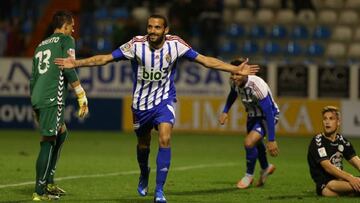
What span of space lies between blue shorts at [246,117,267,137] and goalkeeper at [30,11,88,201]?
9.79 feet

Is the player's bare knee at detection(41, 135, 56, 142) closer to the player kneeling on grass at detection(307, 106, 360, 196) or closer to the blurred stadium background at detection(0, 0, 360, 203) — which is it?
the player kneeling on grass at detection(307, 106, 360, 196)

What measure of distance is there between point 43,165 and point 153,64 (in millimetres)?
1656

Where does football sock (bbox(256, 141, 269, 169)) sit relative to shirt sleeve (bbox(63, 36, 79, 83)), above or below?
below

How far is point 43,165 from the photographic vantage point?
10578 mm

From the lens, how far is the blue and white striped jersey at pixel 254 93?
12616mm

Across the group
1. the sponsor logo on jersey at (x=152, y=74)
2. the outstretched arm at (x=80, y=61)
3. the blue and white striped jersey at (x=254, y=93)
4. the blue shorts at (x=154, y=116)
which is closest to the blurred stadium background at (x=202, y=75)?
the blue and white striped jersey at (x=254, y=93)

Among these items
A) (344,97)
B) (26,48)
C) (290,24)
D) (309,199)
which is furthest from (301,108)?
(309,199)

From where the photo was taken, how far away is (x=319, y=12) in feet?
88.5

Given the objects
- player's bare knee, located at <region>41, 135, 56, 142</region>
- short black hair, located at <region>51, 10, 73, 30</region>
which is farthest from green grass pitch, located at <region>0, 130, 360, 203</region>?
short black hair, located at <region>51, 10, 73, 30</region>

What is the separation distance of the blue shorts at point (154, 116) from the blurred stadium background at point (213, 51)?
12705mm

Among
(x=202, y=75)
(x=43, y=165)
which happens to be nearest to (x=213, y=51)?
(x=202, y=75)

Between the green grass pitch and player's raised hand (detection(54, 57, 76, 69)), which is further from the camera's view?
the green grass pitch

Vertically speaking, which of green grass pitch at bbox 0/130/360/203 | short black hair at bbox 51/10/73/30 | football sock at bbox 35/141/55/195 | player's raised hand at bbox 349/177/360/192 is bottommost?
green grass pitch at bbox 0/130/360/203

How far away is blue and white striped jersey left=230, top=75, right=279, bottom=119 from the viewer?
12.6 meters
